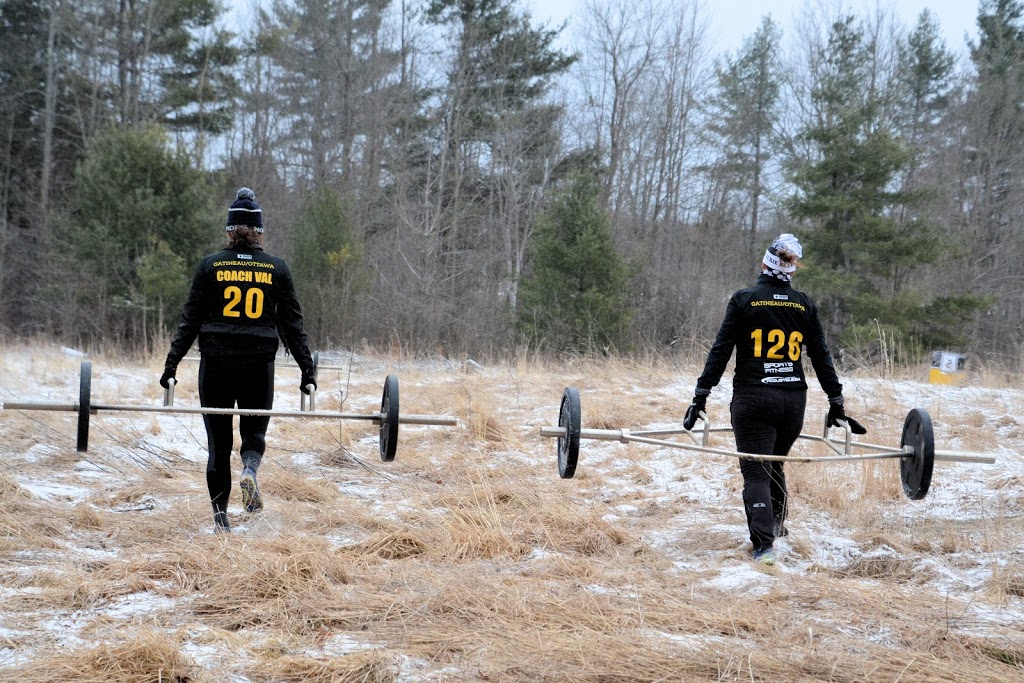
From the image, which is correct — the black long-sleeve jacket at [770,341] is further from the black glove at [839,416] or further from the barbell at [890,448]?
the barbell at [890,448]

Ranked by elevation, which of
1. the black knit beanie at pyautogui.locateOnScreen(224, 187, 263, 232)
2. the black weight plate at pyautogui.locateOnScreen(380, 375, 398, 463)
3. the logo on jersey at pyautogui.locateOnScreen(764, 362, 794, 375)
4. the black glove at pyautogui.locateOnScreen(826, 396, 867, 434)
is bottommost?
the black weight plate at pyautogui.locateOnScreen(380, 375, 398, 463)

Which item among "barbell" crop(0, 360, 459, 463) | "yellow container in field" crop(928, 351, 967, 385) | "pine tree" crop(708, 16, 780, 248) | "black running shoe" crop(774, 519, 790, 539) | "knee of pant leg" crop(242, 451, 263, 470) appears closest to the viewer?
"barbell" crop(0, 360, 459, 463)

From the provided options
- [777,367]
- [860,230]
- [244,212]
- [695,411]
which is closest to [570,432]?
[695,411]

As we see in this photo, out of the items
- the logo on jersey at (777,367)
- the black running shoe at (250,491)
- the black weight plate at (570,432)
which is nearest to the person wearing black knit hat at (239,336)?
the black running shoe at (250,491)

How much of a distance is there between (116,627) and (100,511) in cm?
233

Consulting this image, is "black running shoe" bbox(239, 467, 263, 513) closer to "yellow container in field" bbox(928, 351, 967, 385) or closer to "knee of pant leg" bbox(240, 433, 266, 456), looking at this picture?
"knee of pant leg" bbox(240, 433, 266, 456)

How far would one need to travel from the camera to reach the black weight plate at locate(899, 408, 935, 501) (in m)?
4.82

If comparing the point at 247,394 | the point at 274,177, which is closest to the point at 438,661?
the point at 247,394

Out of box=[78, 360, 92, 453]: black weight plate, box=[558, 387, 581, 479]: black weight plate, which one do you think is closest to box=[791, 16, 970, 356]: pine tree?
box=[558, 387, 581, 479]: black weight plate

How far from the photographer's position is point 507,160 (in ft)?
97.9

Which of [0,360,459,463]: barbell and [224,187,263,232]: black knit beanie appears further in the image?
[224,187,263,232]: black knit beanie

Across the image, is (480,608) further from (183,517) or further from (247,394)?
(183,517)

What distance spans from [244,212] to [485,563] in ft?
8.07

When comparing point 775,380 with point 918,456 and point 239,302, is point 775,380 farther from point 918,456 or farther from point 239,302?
point 239,302
